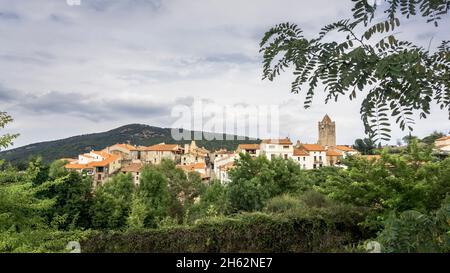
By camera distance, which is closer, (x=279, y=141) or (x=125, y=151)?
(x=279, y=141)

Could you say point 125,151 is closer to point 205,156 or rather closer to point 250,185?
point 205,156

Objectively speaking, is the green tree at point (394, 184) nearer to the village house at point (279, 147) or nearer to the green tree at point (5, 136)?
the green tree at point (5, 136)

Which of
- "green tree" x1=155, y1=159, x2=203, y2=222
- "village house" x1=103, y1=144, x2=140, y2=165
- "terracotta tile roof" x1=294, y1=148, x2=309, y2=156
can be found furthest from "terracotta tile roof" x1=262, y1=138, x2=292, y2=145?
"village house" x1=103, y1=144, x2=140, y2=165

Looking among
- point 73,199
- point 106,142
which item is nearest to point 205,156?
point 106,142

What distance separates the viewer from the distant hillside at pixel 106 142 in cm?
5250

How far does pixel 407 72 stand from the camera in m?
1.31

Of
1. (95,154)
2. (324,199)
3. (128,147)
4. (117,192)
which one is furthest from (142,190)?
(128,147)

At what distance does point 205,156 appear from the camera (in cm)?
5888

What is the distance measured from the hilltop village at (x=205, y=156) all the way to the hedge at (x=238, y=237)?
3048 cm

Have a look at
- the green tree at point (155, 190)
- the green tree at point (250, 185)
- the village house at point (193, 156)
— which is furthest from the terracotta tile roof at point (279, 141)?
the green tree at point (250, 185)

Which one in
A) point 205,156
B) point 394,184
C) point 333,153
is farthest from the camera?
point 205,156

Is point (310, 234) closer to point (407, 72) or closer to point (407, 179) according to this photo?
point (407, 179)

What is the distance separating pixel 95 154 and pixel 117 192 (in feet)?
90.9

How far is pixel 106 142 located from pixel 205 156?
19.1 metres
